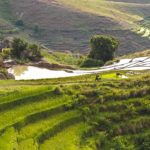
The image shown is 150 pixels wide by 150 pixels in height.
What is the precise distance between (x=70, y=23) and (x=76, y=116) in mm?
131794

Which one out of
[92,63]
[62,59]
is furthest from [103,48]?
[62,59]

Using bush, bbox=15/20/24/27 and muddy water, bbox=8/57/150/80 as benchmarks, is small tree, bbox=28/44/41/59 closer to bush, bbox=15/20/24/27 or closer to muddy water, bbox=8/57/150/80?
muddy water, bbox=8/57/150/80

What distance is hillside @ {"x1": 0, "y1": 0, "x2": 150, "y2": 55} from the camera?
5960 inches

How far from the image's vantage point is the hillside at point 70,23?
151 m

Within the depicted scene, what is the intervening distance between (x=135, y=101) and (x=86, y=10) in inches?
5454

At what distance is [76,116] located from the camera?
3484 cm

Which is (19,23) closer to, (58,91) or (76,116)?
(58,91)

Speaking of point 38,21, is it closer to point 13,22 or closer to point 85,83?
point 13,22

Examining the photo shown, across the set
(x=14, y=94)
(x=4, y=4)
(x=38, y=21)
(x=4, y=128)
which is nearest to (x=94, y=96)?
(x=14, y=94)

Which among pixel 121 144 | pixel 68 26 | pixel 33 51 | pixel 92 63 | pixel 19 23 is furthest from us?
pixel 19 23

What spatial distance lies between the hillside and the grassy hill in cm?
10487

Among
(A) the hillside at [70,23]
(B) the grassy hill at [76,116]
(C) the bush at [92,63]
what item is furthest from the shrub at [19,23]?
(B) the grassy hill at [76,116]

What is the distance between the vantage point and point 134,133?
1361 inches

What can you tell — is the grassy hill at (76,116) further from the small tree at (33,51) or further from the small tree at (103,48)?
the small tree at (103,48)
